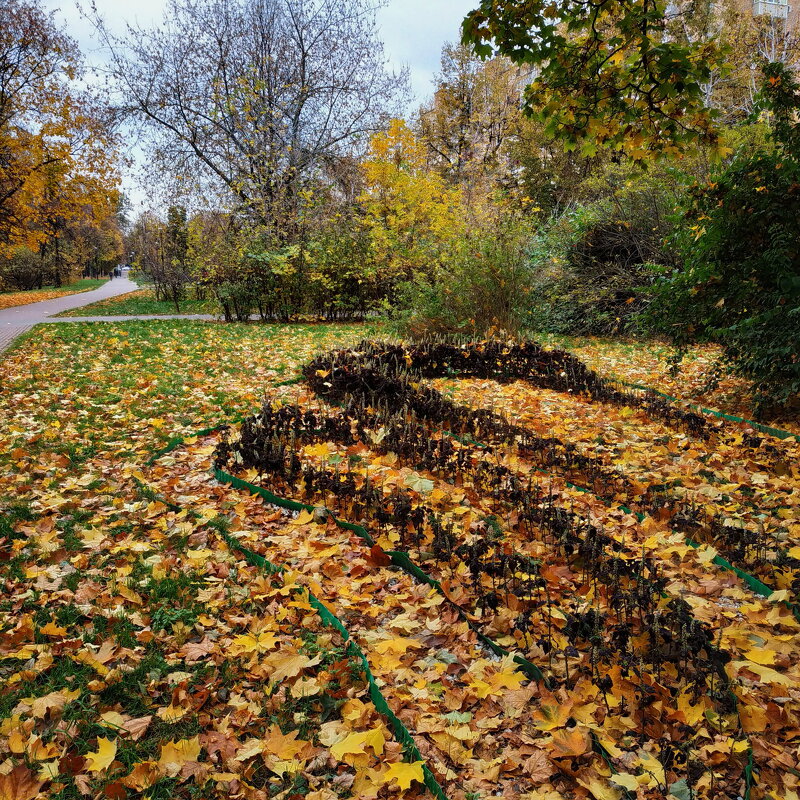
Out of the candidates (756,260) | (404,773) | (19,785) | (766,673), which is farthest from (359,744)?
(756,260)

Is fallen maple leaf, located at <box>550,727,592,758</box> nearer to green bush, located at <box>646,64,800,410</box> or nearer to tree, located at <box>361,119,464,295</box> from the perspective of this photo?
green bush, located at <box>646,64,800,410</box>

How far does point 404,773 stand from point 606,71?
4.36 meters

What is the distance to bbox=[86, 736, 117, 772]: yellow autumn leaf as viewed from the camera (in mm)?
1702

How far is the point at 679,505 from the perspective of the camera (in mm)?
3316

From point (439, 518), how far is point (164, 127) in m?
17.1

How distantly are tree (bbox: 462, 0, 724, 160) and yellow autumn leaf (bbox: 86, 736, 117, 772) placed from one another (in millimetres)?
4158

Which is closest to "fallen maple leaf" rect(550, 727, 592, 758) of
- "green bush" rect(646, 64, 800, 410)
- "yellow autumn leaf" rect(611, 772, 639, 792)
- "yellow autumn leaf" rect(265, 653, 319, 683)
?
"yellow autumn leaf" rect(611, 772, 639, 792)

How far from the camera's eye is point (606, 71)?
3758 mm

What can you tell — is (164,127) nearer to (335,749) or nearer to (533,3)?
(533,3)

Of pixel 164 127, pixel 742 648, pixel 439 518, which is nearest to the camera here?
pixel 742 648

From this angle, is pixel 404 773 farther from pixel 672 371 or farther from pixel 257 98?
pixel 257 98

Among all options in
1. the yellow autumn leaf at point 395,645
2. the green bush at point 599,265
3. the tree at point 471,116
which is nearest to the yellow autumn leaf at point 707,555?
the yellow autumn leaf at point 395,645

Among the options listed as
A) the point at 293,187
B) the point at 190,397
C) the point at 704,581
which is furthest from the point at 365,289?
the point at 704,581

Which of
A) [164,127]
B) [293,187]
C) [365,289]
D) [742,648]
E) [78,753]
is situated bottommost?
[78,753]
